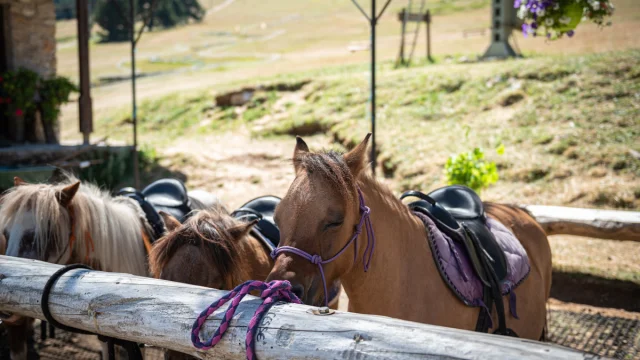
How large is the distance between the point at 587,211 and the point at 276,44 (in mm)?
33101

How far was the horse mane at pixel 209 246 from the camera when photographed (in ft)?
9.30

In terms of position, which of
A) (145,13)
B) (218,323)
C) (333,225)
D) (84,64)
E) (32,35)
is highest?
(145,13)

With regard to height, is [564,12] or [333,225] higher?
[564,12]

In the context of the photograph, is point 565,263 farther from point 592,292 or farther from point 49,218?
point 49,218

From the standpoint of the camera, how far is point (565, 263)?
20.1 ft

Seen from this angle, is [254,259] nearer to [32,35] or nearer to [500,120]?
[500,120]

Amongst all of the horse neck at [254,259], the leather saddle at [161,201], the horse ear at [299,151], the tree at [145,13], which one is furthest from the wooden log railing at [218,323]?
the tree at [145,13]

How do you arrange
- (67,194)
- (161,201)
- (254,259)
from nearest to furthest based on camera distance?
1. (254,259)
2. (67,194)
3. (161,201)

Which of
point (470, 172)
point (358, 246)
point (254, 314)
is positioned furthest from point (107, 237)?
point (470, 172)

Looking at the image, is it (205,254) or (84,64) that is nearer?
(205,254)

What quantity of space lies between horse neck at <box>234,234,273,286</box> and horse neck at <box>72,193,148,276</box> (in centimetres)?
99

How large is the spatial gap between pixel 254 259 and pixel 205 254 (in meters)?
0.49

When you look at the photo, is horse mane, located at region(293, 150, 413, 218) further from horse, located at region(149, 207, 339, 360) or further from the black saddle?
the black saddle

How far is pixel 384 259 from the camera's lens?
2.50 metres
